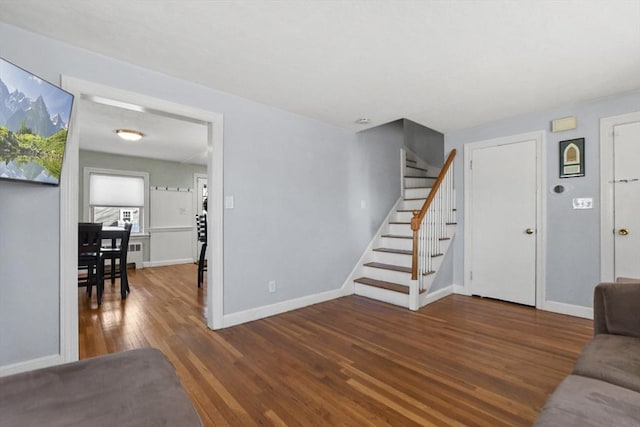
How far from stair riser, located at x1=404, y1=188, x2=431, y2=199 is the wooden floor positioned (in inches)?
76.5

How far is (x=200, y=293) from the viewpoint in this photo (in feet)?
13.4

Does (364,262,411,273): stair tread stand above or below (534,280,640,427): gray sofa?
below

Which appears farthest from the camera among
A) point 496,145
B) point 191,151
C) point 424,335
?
point 191,151

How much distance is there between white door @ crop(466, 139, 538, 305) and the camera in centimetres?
351

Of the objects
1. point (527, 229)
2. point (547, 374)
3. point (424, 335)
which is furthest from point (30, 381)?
point (527, 229)

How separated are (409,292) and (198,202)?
17.3ft

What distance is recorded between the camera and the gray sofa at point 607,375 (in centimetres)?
97

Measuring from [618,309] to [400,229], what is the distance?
2906 millimetres

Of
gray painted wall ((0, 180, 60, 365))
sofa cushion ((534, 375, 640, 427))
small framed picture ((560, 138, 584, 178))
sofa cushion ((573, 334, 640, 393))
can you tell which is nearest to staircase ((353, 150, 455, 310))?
small framed picture ((560, 138, 584, 178))

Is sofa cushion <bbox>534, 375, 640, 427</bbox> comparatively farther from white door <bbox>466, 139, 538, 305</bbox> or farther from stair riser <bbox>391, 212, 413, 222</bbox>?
stair riser <bbox>391, 212, 413, 222</bbox>

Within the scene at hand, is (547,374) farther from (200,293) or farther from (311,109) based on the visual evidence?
(200,293)

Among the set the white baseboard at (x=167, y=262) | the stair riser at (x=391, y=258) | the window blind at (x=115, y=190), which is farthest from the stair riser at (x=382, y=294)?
the window blind at (x=115, y=190)

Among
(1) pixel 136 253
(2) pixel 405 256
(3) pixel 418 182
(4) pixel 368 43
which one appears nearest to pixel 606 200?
(2) pixel 405 256

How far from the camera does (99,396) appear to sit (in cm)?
100
